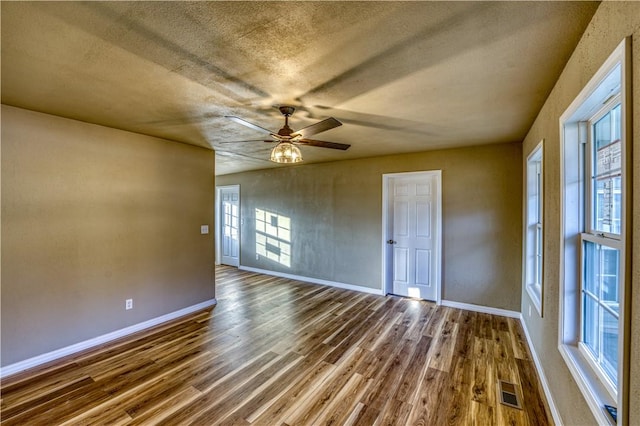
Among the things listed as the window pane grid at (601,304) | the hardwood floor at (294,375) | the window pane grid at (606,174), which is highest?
the window pane grid at (606,174)

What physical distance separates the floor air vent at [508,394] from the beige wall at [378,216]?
1.88 meters

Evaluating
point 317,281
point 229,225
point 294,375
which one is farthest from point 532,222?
point 229,225

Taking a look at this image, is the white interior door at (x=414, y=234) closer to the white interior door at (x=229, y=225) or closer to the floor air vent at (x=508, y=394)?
the floor air vent at (x=508, y=394)

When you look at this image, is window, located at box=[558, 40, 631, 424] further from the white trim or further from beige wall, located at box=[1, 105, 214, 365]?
beige wall, located at box=[1, 105, 214, 365]

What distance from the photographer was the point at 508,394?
2227 millimetres

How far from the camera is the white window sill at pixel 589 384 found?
1.24m

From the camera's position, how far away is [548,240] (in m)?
2.25

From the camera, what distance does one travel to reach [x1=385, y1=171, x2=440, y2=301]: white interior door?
177 inches

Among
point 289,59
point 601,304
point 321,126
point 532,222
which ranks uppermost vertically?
point 289,59

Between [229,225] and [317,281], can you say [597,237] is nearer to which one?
[317,281]

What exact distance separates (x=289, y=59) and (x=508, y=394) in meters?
3.04

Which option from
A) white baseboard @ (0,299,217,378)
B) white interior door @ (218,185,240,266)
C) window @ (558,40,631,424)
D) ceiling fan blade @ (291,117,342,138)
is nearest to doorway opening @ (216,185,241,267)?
white interior door @ (218,185,240,266)

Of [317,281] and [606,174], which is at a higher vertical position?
[606,174]

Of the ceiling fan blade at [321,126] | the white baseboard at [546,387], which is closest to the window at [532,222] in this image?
the white baseboard at [546,387]
